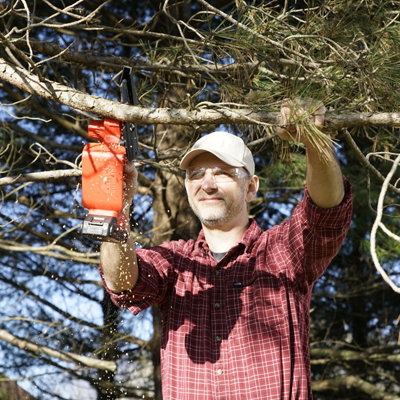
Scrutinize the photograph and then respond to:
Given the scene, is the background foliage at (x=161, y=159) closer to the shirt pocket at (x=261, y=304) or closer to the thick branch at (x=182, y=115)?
the thick branch at (x=182, y=115)

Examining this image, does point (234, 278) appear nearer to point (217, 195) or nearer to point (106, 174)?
point (217, 195)

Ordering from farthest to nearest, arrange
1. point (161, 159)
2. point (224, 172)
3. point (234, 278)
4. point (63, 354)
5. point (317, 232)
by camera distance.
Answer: point (63, 354) < point (161, 159) < point (224, 172) < point (234, 278) < point (317, 232)

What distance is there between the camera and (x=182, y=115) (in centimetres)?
206

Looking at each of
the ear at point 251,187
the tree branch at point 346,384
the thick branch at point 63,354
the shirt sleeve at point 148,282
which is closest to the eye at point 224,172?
the ear at point 251,187

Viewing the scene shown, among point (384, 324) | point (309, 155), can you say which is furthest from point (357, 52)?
point (384, 324)

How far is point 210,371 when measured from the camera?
88.9 inches

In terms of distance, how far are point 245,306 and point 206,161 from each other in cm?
58

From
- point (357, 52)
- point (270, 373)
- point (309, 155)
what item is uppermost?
point (357, 52)

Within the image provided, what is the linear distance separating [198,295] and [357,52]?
3.53ft

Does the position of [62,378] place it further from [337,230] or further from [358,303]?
[337,230]

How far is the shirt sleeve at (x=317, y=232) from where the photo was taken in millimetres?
2229

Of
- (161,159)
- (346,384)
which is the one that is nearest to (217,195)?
(161,159)

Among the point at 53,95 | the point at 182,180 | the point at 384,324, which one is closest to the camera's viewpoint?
the point at 53,95

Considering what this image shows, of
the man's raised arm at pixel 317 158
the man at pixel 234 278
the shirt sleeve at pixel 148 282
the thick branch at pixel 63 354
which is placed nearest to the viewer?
the man's raised arm at pixel 317 158
